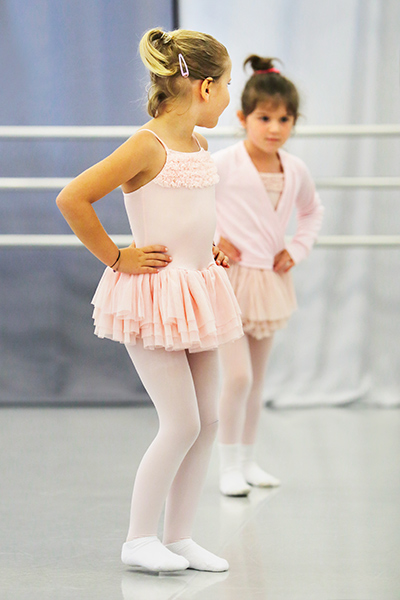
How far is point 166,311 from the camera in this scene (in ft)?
3.20

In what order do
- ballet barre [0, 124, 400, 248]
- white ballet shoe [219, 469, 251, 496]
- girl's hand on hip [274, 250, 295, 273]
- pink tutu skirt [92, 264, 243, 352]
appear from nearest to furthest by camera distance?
pink tutu skirt [92, 264, 243, 352] → white ballet shoe [219, 469, 251, 496] → girl's hand on hip [274, 250, 295, 273] → ballet barre [0, 124, 400, 248]

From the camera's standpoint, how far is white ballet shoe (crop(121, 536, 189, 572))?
3.30 ft

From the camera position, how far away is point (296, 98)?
1.52 metres

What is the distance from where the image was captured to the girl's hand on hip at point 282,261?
1518 mm

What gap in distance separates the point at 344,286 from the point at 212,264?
3.87 ft

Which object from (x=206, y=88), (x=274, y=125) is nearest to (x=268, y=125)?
(x=274, y=125)

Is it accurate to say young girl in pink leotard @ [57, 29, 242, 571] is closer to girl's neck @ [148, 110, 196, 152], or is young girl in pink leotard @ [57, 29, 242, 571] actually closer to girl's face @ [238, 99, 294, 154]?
girl's neck @ [148, 110, 196, 152]

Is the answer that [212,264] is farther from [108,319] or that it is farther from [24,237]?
[24,237]

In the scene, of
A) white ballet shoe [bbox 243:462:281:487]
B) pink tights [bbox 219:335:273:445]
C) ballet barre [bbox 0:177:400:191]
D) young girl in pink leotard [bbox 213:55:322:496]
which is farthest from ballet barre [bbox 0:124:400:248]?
white ballet shoe [bbox 243:462:281:487]

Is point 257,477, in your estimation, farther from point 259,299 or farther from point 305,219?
point 305,219

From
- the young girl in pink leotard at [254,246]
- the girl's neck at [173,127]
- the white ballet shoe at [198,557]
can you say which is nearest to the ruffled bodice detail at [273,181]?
the young girl in pink leotard at [254,246]

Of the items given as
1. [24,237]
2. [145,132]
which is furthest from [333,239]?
[145,132]

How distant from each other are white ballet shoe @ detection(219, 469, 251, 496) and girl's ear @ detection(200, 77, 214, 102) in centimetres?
76

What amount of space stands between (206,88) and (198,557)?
669 mm
